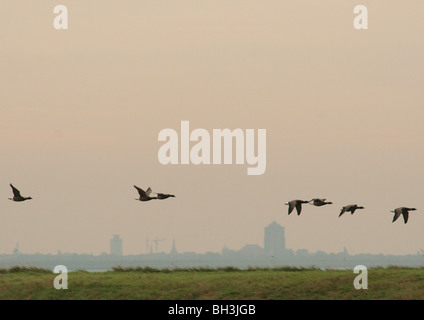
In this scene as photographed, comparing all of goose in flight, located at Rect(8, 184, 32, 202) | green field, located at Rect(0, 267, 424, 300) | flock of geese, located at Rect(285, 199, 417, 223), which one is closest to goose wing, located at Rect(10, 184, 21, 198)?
goose in flight, located at Rect(8, 184, 32, 202)

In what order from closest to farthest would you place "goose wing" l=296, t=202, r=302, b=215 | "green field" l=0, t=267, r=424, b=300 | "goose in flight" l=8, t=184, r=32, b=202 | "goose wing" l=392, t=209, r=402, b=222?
"green field" l=0, t=267, r=424, b=300
"goose wing" l=392, t=209, r=402, b=222
"goose wing" l=296, t=202, r=302, b=215
"goose in flight" l=8, t=184, r=32, b=202

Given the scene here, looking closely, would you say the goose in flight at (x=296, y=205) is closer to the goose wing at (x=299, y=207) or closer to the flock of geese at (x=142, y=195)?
the goose wing at (x=299, y=207)

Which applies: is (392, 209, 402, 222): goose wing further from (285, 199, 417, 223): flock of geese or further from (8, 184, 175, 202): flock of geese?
(8, 184, 175, 202): flock of geese

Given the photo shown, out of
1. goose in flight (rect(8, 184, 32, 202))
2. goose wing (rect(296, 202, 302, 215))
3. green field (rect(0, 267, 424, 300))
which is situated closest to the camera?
green field (rect(0, 267, 424, 300))

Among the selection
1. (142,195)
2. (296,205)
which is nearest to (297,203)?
(296,205)

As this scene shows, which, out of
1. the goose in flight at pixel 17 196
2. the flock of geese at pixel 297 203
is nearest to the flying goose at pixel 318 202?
the flock of geese at pixel 297 203

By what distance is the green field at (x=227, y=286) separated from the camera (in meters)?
39.7

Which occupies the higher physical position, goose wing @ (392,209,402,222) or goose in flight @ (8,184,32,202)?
goose in flight @ (8,184,32,202)

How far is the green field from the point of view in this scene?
130ft

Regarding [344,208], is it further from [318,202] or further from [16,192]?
[16,192]

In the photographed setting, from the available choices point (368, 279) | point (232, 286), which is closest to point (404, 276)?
point (368, 279)
